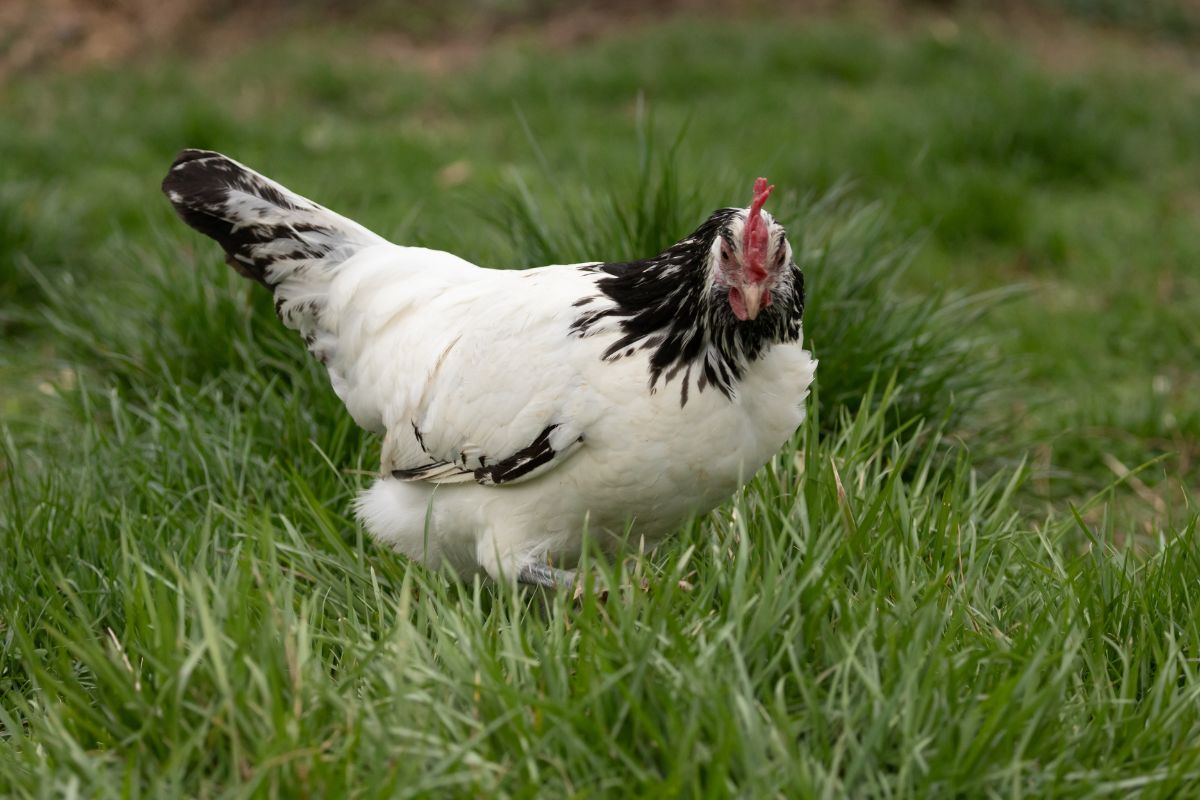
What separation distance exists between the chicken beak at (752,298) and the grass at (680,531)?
47 cm

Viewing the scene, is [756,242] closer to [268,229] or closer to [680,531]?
[680,531]

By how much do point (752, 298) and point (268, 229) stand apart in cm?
135

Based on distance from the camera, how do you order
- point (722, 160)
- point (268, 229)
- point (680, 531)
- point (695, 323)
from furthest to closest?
point (722, 160) → point (268, 229) → point (680, 531) → point (695, 323)

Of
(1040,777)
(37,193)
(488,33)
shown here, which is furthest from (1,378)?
(488,33)

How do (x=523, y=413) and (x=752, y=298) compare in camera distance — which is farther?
(x=523, y=413)

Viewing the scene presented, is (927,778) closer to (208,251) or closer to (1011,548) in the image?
(1011,548)

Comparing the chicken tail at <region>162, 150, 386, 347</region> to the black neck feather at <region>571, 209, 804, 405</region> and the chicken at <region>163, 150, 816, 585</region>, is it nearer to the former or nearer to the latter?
the chicken at <region>163, 150, 816, 585</region>

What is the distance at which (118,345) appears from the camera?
13.3 feet

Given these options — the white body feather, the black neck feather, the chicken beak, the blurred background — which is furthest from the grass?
the chicken beak

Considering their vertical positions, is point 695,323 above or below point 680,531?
above

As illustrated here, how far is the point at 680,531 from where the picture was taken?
2.91 meters

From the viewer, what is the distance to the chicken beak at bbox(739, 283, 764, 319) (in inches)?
95.4

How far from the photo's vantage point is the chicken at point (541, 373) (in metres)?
2.54

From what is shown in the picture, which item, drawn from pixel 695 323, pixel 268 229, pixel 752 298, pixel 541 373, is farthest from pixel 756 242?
pixel 268 229
